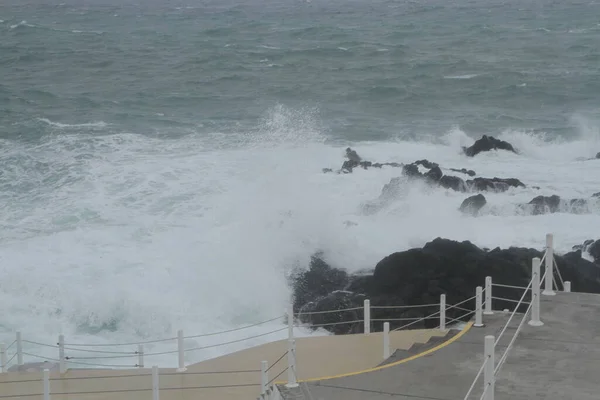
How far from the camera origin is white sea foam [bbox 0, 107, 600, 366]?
69.1ft

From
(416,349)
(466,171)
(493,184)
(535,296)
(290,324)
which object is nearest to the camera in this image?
(290,324)

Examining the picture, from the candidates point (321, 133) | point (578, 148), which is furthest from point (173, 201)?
point (578, 148)

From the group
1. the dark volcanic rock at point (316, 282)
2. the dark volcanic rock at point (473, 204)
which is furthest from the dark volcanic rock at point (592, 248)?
the dark volcanic rock at point (316, 282)

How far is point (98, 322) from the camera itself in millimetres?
20578

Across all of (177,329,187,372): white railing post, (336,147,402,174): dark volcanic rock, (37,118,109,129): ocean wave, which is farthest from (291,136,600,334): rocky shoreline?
(37,118,109,129): ocean wave

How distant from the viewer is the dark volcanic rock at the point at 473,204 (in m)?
27.3

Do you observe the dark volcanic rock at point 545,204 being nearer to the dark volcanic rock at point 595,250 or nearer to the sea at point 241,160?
the sea at point 241,160

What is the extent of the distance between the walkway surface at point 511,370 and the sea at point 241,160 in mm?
5338

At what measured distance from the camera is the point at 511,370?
470 inches

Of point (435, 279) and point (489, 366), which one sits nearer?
point (489, 366)

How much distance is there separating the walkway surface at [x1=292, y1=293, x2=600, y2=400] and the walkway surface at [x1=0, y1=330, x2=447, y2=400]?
1872 mm

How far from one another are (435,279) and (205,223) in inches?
354

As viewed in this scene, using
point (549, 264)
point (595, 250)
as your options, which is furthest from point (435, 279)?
point (549, 264)

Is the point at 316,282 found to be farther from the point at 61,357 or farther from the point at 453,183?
the point at 453,183
